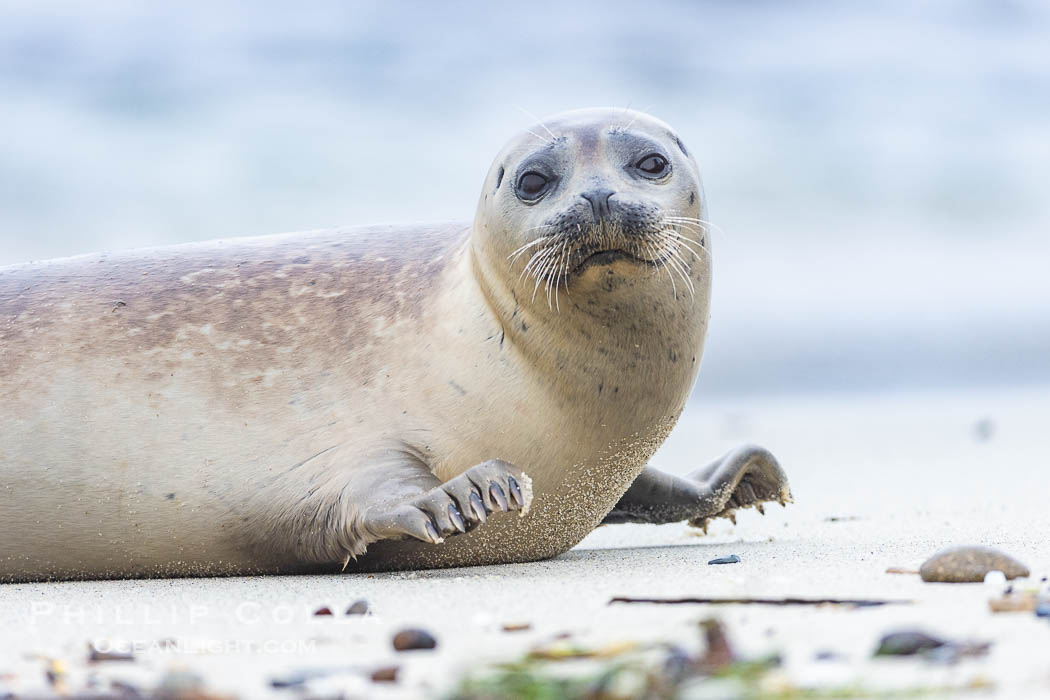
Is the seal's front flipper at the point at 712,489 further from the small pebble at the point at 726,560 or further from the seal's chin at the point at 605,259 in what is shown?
the seal's chin at the point at 605,259

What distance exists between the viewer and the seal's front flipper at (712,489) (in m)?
4.92

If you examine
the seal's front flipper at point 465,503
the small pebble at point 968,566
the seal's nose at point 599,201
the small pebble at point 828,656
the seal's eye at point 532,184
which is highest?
the seal's eye at point 532,184

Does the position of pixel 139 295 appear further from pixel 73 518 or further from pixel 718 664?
pixel 718 664

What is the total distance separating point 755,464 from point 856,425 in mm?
9298

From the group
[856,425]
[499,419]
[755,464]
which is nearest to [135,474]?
[499,419]

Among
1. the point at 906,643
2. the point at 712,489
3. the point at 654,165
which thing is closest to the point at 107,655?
the point at 906,643

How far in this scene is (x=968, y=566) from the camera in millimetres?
2867

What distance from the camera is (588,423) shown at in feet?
13.0

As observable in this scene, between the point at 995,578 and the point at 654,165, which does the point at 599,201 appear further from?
the point at 995,578

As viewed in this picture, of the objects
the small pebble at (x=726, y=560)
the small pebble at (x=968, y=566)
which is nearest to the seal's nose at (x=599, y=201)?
the small pebble at (x=726, y=560)

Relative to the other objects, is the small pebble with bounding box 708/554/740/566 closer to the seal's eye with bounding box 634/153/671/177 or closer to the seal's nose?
the seal's nose

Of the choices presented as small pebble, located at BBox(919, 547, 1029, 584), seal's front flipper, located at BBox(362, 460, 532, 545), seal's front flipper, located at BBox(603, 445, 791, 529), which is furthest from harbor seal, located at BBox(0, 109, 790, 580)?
small pebble, located at BBox(919, 547, 1029, 584)

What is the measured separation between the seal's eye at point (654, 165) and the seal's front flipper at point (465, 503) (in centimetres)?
101

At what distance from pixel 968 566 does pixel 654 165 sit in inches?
61.0
